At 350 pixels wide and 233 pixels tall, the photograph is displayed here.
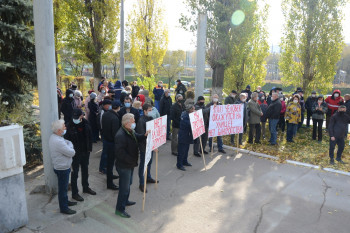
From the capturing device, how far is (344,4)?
14047 mm

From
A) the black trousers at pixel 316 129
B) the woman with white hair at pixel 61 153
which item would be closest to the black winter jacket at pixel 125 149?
the woman with white hair at pixel 61 153

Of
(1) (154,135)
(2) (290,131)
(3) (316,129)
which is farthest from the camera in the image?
(3) (316,129)

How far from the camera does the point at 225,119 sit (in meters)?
9.66

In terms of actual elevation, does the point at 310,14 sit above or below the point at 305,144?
above

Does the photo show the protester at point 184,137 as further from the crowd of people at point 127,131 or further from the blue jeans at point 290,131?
the blue jeans at point 290,131

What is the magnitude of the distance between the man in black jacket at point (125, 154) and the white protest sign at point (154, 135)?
0.52 metres

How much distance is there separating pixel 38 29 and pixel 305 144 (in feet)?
A: 33.4

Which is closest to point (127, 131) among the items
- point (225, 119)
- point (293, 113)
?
point (225, 119)

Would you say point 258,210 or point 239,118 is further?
point 239,118

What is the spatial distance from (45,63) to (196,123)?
442 cm

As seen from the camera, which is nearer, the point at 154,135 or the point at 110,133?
the point at 154,135

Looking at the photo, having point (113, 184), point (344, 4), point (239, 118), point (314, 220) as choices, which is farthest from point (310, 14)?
point (113, 184)

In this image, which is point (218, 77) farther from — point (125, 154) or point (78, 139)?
point (125, 154)

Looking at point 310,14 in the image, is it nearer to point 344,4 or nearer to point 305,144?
point 344,4
